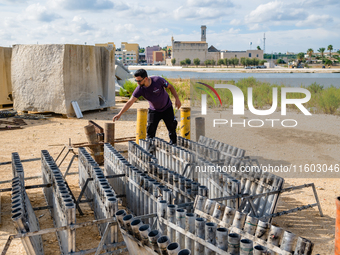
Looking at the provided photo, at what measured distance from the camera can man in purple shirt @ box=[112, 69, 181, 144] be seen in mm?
6961

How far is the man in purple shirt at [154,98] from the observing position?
22.8ft

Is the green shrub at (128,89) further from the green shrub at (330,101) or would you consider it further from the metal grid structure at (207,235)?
the metal grid structure at (207,235)

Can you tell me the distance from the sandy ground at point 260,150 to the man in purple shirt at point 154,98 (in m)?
2.00

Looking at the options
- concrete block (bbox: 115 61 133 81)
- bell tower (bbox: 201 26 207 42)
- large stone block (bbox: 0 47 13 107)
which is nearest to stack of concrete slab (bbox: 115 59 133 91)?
concrete block (bbox: 115 61 133 81)

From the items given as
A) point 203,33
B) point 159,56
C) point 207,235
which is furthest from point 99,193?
point 203,33

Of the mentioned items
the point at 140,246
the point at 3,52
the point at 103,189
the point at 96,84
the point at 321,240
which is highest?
the point at 3,52

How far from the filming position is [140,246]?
11.3ft

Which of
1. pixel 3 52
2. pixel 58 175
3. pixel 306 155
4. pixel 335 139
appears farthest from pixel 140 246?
pixel 3 52

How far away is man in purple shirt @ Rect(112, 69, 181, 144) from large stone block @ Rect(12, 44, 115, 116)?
7.85 m

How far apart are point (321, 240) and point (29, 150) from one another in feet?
26.2

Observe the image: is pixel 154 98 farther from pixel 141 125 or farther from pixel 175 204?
pixel 175 204

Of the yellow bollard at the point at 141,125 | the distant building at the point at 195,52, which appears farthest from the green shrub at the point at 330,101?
the distant building at the point at 195,52

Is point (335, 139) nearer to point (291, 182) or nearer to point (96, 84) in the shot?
point (291, 182)

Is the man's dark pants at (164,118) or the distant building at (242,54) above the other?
the distant building at (242,54)
